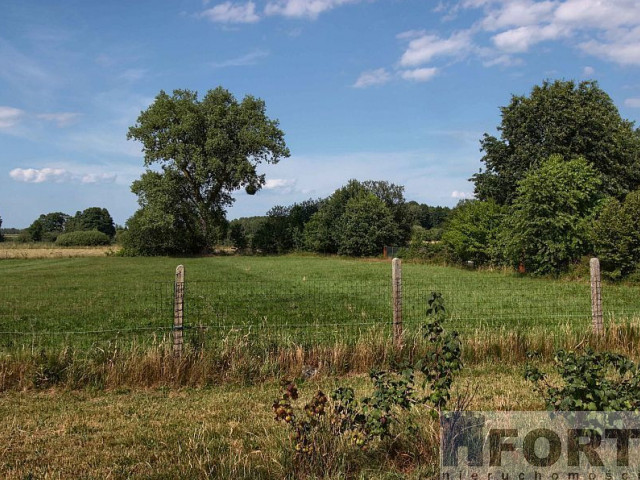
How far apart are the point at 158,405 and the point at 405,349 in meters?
3.42

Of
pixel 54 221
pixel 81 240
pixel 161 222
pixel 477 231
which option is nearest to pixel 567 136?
pixel 477 231

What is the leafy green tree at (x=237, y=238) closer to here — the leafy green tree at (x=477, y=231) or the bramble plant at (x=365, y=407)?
the leafy green tree at (x=477, y=231)

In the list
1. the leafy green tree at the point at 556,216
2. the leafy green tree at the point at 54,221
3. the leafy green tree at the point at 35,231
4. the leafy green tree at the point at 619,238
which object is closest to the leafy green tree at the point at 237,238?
the leafy green tree at the point at 556,216

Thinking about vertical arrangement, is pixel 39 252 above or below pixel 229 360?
above

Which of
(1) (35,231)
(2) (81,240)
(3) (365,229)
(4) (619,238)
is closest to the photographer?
(4) (619,238)

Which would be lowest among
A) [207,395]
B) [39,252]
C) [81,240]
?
[207,395]

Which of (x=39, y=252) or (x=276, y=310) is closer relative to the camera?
(x=276, y=310)

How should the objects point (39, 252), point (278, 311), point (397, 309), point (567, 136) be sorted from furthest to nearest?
1. point (39, 252)
2. point (567, 136)
3. point (278, 311)
4. point (397, 309)

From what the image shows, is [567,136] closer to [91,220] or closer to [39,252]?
[39,252]

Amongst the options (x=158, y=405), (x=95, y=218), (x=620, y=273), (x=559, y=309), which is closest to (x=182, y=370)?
(x=158, y=405)

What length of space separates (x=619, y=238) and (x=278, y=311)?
49.7 feet

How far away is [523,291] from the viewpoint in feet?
59.9

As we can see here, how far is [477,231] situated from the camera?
3312 centimetres

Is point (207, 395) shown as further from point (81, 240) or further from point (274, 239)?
point (81, 240)
